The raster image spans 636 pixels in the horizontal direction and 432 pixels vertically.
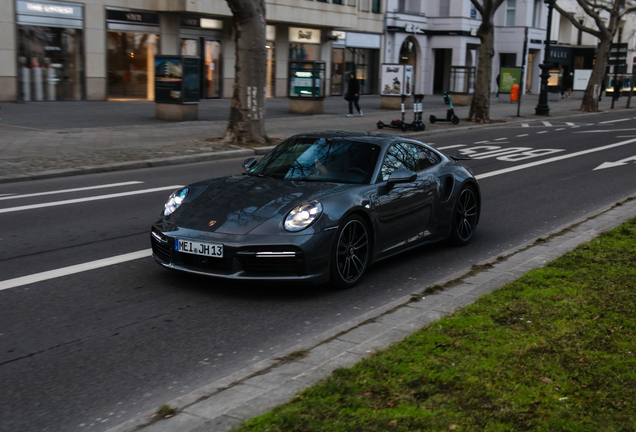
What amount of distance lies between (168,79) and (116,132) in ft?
13.0

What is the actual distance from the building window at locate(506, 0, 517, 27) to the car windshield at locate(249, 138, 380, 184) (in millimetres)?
55580

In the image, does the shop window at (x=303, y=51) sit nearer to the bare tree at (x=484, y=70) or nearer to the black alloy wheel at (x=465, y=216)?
the bare tree at (x=484, y=70)

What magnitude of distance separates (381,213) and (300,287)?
Result: 1.03m

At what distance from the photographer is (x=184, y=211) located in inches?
257

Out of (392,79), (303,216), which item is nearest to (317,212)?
(303,216)

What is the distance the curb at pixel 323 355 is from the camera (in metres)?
3.70

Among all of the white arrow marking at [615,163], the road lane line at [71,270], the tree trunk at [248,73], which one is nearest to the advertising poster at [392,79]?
the tree trunk at [248,73]

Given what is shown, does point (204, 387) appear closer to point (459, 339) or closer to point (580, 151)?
point (459, 339)

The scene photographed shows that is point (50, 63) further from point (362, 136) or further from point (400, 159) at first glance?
point (400, 159)

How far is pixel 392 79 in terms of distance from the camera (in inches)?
1297

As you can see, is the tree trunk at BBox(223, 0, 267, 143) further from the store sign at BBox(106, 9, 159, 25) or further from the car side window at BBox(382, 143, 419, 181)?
the store sign at BBox(106, 9, 159, 25)

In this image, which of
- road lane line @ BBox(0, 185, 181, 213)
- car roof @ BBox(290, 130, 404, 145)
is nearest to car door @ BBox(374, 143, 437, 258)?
car roof @ BBox(290, 130, 404, 145)

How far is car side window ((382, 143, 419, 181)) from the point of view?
7.28 metres

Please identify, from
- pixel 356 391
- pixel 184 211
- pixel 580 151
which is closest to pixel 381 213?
pixel 184 211
